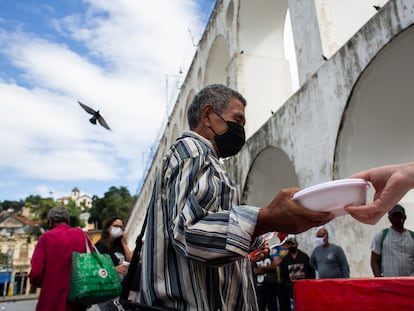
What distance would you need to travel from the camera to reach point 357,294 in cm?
132

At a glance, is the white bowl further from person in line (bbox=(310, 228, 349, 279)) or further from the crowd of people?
person in line (bbox=(310, 228, 349, 279))

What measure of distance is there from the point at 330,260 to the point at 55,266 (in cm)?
354

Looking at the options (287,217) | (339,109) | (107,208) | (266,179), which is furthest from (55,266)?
(107,208)

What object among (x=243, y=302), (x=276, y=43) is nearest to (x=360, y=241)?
(x=243, y=302)

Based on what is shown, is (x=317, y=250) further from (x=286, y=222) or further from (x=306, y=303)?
(x=286, y=222)

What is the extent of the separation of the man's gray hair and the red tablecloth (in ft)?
2.91

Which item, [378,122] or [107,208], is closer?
[378,122]

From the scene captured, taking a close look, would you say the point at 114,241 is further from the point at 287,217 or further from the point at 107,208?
the point at 107,208

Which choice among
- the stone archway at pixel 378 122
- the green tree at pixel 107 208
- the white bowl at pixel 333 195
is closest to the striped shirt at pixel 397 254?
the stone archway at pixel 378 122

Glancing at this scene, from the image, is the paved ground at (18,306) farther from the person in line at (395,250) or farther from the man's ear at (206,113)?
the man's ear at (206,113)

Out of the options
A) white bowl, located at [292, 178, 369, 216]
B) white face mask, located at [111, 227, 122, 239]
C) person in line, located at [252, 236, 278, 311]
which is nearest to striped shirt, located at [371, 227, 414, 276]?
person in line, located at [252, 236, 278, 311]

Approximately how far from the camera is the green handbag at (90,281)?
10.1ft

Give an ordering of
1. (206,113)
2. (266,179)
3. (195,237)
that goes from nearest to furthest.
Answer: (195,237) → (206,113) → (266,179)

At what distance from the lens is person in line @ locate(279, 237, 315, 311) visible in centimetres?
552
